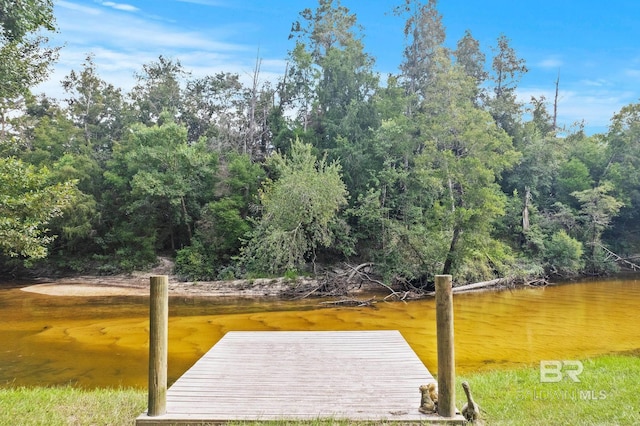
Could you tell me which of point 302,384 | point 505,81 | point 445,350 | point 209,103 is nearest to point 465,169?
point 302,384

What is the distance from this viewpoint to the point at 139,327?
10.9 metres

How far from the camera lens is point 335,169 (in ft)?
60.7

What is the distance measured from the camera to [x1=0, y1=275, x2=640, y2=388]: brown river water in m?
7.31

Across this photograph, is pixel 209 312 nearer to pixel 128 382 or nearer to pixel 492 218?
pixel 128 382

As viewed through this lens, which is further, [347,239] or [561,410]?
[347,239]

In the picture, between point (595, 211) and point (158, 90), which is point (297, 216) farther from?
point (158, 90)

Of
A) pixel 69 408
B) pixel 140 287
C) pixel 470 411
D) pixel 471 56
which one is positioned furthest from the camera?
pixel 471 56

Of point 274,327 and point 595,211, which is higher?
point 595,211

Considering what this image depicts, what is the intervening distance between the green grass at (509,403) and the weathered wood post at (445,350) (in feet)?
1.49

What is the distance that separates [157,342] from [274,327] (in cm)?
746

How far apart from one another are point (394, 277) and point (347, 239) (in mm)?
3025

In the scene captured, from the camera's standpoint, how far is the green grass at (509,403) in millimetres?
3705

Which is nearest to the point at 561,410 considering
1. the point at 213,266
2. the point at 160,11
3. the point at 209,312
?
the point at 209,312

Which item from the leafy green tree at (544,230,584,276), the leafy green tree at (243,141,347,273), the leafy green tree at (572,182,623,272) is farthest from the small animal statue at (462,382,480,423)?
the leafy green tree at (572,182,623,272)
